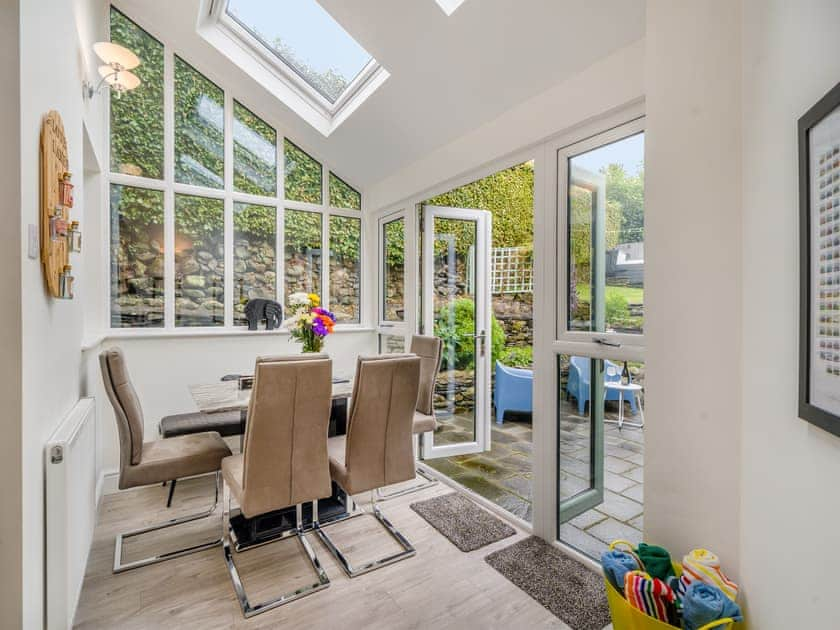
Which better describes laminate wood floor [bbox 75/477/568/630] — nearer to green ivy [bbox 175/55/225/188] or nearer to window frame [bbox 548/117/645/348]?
window frame [bbox 548/117/645/348]

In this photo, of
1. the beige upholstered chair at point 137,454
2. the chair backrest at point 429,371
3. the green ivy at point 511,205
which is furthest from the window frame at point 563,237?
the green ivy at point 511,205

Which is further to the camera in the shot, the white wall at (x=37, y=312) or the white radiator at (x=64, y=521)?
the white radiator at (x=64, y=521)

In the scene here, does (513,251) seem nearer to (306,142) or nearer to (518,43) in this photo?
(306,142)

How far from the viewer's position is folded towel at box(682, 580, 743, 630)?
1131 mm

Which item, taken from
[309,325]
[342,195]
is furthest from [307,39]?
[309,325]

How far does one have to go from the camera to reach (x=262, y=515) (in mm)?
2693

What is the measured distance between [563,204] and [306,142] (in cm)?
277

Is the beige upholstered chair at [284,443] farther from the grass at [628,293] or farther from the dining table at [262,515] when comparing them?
the grass at [628,293]

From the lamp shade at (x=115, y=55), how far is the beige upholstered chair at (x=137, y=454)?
1.63 m

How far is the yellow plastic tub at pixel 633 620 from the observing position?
112 centimetres

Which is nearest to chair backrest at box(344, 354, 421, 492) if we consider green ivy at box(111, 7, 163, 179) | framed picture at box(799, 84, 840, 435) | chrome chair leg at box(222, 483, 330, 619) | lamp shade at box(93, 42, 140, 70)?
chrome chair leg at box(222, 483, 330, 619)

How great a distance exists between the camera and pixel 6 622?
1.24 metres

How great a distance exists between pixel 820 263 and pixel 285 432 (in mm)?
1911

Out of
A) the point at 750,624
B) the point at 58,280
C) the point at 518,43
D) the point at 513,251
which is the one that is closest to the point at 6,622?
the point at 58,280
